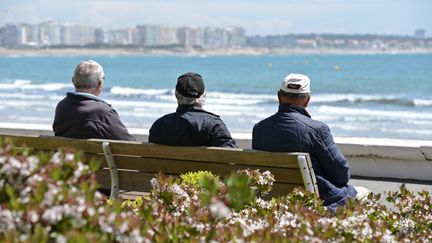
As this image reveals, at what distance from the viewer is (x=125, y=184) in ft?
16.7

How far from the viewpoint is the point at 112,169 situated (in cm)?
500

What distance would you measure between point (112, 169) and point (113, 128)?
0.62 metres

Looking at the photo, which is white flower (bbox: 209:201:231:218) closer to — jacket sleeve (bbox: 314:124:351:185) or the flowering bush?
the flowering bush

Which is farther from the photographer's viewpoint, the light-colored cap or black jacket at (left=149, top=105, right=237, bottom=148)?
black jacket at (left=149, top=105, right=237, bottom=148)

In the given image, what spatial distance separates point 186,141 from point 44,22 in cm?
19536

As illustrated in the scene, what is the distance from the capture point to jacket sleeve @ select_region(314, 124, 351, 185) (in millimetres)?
4723

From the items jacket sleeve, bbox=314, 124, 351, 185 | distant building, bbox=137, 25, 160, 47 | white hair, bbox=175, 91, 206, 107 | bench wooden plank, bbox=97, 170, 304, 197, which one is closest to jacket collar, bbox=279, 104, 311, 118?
jacket sleeve, bbox=314, 124, 351, 185

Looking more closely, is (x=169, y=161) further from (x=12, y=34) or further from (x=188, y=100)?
(x=12, y=34)

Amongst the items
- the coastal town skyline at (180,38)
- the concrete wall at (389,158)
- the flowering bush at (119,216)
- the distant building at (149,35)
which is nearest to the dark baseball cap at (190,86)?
the flowering bush at (119,216)

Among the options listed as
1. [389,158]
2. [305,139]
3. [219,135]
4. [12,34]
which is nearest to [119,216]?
[305,139]

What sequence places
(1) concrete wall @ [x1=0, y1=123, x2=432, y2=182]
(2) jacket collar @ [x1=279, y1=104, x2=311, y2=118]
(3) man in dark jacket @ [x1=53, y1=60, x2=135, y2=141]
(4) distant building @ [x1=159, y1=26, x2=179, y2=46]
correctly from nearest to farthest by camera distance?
(2) jacket collar @ [x1=279, y1=104, x2=311, y2=118]
(3) man in dark jacket @ [x1=53, y1=60, x2=135, y2=141]
(1) concrete wall @ [x1=0, y1=123, x2=432, y2=182]
(4) distant building @ [x1=159, y1=26, x2=179, y2=46]

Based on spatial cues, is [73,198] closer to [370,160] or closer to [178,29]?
[370,160]

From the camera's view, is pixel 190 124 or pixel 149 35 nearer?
pixel 190 124

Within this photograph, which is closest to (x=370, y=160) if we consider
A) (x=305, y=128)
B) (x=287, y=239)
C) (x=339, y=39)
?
(x=305, y=128)
